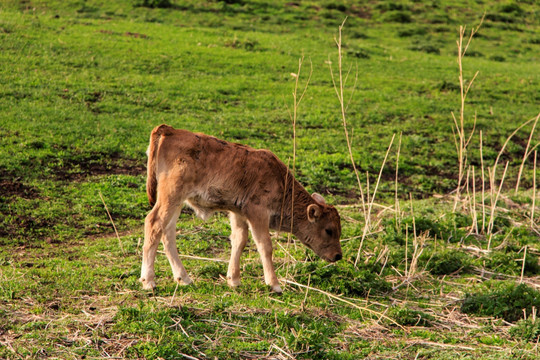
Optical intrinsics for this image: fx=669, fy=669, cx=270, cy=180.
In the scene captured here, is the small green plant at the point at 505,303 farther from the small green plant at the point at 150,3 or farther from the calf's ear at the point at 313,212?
the small green plant at the point at 150,3

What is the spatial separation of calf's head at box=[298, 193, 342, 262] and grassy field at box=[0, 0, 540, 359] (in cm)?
29

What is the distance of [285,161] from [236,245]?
6689 mm

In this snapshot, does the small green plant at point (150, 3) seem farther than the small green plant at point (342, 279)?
Yes

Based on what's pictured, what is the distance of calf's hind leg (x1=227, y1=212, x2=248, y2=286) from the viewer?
26.8 ft

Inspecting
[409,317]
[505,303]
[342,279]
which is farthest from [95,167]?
[505,303]

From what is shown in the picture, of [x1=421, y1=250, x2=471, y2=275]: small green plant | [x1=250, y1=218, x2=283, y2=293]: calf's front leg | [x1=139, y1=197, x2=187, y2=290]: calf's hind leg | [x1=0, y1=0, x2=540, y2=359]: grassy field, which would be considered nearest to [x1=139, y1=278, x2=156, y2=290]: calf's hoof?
[x1=139, y1=197, x2=187, y2=290]: calf's hind leg

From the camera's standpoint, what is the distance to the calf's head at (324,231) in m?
8.40

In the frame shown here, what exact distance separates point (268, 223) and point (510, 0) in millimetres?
31253

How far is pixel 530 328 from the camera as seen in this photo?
7086mm

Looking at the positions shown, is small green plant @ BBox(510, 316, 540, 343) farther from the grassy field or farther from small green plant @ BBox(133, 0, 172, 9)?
small green plant @ BBox(133, 0, 172, 9)

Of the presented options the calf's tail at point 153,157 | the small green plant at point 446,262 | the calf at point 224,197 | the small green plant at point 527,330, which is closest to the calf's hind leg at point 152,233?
the calf at point 224,197

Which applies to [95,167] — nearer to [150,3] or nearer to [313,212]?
[313,212]

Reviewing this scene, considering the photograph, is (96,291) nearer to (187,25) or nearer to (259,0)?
(187,25)

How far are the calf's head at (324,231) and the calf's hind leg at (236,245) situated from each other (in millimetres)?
734
